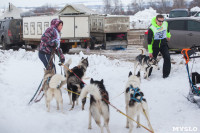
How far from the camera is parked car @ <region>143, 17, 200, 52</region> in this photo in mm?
11289

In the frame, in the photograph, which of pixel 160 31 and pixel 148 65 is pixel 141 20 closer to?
pixel 148 65

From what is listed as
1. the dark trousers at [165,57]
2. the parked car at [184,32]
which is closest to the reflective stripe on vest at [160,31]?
the dark trousers at [165,57]

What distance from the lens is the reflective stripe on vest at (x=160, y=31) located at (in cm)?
738

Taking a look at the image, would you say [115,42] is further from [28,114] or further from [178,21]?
[28,114]

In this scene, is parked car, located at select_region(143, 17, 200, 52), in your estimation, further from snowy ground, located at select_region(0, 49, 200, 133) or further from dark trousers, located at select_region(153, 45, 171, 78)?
dark trousers, located at select_region(153, 45, 171, 78)

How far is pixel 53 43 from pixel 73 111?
1703 mm

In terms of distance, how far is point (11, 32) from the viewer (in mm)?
18000

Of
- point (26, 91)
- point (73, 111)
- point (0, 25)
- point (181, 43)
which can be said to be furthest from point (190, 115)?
point (0, 25)

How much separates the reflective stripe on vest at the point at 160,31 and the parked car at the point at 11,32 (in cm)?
1302

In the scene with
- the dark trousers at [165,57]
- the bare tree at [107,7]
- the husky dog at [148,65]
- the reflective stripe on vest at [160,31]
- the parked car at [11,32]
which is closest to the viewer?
the reflective stripe on vest at [160,31]

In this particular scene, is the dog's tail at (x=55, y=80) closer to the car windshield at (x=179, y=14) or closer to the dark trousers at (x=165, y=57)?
the dark trousers at (x=165, y=57)

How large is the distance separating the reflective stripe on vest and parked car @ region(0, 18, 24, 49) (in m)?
13.0

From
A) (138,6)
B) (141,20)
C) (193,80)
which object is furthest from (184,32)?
(138,6)

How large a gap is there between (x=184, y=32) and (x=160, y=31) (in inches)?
184
